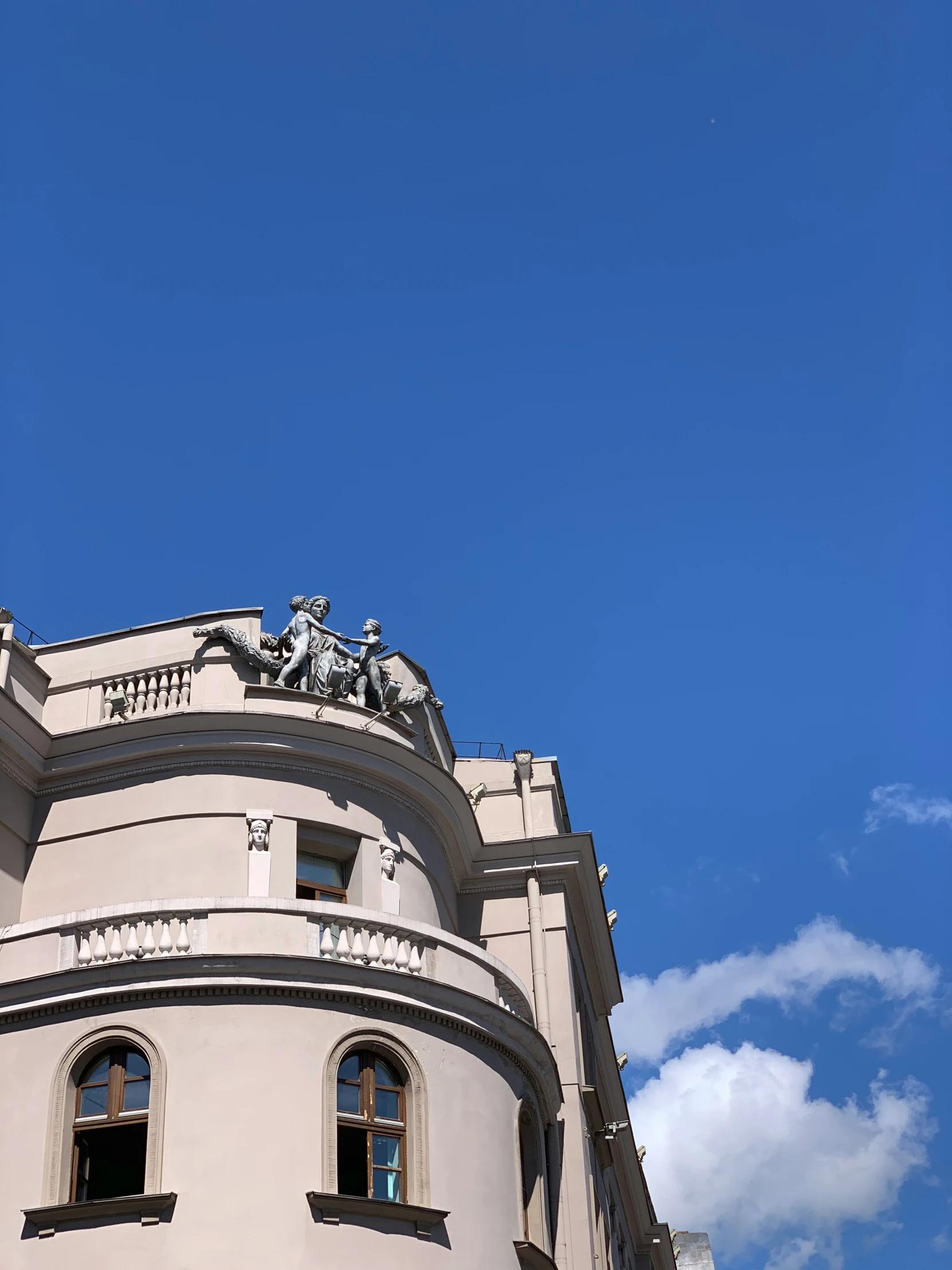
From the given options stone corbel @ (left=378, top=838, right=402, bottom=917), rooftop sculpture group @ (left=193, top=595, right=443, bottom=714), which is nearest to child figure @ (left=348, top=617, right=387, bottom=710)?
rooftop sculpture group @ (left=193, top=595, right=443, bottom=714)

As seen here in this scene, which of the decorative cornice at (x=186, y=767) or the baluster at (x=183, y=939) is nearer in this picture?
the baluster at (x=183, y=939)

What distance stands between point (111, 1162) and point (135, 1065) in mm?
1246

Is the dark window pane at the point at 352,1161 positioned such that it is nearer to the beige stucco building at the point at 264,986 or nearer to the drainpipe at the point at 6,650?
the beige stucco building at the point at 264,986

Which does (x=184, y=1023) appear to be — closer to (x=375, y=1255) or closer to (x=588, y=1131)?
(x=375, y=1255)

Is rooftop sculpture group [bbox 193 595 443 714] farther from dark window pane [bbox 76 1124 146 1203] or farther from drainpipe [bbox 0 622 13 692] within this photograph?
dark window pane [bbox 76 1124 146 1203]

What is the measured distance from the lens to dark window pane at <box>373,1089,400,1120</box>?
2238cm

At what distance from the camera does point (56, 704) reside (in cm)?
2767

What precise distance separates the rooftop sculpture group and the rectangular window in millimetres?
2764

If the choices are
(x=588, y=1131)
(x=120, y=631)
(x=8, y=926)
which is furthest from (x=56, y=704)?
(x=588, y=1131)

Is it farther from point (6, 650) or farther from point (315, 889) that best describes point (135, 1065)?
point (6, 650)

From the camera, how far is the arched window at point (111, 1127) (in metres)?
21.0

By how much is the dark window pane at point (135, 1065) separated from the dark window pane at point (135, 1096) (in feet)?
0.36

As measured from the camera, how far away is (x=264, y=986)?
22.0m

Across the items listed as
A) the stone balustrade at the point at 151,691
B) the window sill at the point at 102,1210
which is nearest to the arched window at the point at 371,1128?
the window sill at the point at 102,1210
